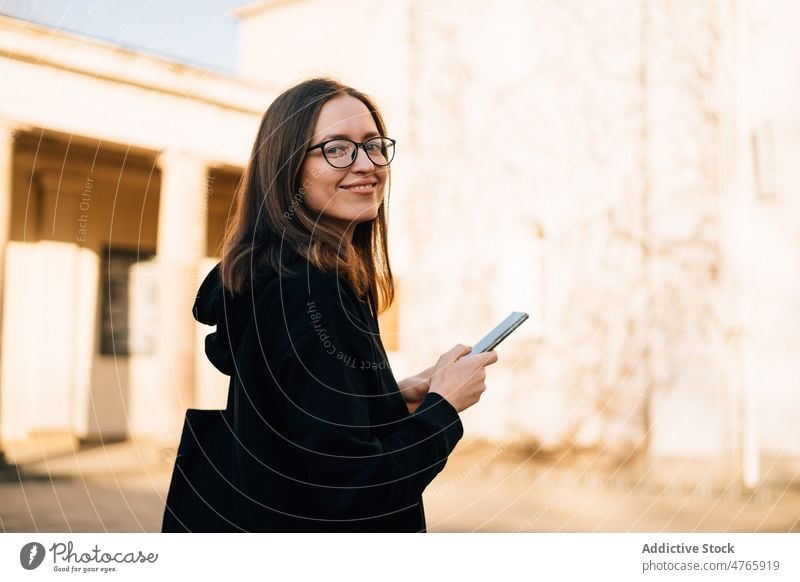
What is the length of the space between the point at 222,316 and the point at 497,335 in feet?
1.60

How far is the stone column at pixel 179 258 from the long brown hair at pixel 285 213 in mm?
5007

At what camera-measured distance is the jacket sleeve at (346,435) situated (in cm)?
124

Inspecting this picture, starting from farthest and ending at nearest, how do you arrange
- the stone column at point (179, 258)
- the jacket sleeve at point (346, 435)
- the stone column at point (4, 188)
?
the stone column at point (179, 258) < the stone column at point (4, 188) < the jacket sleeve at point (346, 435)

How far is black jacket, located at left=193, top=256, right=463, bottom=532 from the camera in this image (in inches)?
49.4

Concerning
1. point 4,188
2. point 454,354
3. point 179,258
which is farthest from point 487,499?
point 454,354

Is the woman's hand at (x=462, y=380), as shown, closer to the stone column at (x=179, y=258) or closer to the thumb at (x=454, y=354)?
the thumb at (x=454, y=354)

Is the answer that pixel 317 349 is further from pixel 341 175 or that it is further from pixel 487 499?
pixel 487 499

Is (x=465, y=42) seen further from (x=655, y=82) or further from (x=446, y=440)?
(x=446, y=440)

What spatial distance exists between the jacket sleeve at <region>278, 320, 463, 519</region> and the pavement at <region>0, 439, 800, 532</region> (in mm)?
3491

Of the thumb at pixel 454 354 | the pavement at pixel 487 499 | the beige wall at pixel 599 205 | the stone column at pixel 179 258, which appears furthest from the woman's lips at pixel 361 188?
the stone column at pixel 179 258

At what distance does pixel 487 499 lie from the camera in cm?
608

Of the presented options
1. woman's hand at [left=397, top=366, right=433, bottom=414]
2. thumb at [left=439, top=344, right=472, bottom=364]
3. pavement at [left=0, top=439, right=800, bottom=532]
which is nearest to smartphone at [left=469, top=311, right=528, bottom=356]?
thumb at [left=439, top=344, right=472, bottom=364]

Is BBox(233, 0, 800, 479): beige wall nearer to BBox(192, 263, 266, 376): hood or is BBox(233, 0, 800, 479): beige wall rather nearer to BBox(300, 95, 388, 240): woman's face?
BBox(300, 95, 388, 240): woman's face
